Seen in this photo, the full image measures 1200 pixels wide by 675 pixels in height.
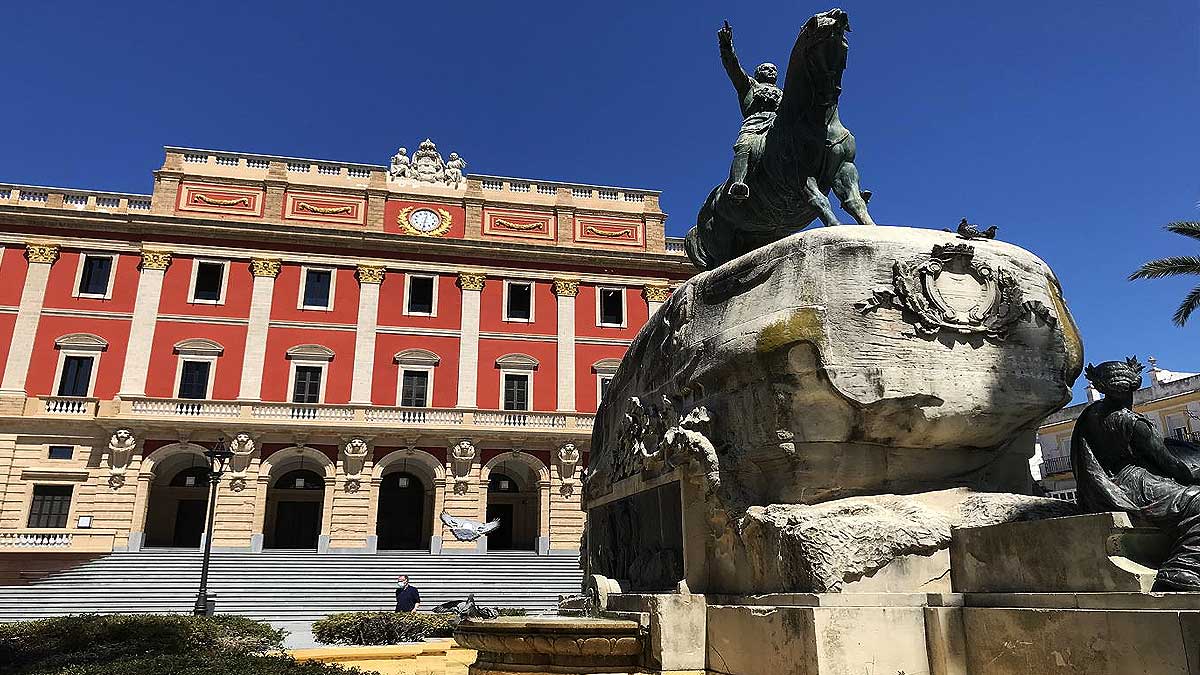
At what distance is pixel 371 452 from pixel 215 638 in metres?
17.1

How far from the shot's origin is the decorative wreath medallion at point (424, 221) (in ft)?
106

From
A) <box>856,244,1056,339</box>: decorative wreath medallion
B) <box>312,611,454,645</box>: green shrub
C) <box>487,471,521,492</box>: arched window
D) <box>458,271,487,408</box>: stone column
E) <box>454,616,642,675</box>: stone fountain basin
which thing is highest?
<box>458,271,487,408</box>: stone column

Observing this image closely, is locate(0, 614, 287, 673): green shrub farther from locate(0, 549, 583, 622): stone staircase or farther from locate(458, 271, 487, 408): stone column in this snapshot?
locate(458, 271, 487, 408): stone column

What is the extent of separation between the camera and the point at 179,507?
94.2 feet

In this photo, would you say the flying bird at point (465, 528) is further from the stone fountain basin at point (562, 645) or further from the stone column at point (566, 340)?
the stone fountain basin at point (562, 645)

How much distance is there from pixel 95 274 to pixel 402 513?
14151 millimetres

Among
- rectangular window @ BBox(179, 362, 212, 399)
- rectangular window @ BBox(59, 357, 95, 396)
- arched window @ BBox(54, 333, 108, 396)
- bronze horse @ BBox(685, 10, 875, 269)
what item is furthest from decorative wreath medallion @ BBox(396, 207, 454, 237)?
bronze horse @ BBox(685, 10, 875, 269)

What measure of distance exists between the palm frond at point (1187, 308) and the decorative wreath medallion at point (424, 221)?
24.4 metres

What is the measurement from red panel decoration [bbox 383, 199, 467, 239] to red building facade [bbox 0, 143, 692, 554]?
9 centimetres

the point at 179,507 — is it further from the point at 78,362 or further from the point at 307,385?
the point at 307,385

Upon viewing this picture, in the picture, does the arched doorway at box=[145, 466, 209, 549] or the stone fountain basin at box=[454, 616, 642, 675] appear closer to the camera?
the stone fountain basin at box=[454, 616, 642, 675]

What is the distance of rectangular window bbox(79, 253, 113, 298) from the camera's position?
28812 millimetres

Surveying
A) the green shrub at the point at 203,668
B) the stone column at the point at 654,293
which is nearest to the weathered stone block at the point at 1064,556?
the green shrub at the point at 203,668

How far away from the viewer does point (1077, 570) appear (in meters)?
3.96
